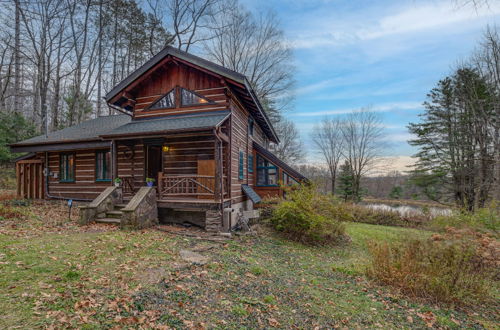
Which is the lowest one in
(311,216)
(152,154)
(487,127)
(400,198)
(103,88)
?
(400,198)

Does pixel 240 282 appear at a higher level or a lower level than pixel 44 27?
lower

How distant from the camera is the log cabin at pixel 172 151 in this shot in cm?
859

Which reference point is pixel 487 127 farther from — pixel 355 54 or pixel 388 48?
pixel 355 54

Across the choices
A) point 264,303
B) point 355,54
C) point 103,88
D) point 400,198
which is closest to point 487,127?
point 355,54

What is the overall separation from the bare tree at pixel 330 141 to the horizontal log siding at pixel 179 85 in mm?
24453

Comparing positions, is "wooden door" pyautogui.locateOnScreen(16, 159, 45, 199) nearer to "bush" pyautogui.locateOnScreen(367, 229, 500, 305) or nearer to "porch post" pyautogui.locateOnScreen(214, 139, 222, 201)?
"porch post" pyautogui.locateOnScreen(214, 139, 222, 201)

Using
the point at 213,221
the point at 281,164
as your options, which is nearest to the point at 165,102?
the point at 213,221

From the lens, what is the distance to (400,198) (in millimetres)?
34938

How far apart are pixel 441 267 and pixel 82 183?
14.9 metres

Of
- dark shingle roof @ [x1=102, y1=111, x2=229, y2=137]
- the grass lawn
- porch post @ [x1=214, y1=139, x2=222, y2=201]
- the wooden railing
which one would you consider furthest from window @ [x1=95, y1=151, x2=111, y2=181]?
porch post @ [x1=214, y1=139, x2=222, y2=201]

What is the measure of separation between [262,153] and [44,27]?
21101mm

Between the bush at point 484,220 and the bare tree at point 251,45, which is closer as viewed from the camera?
the bush at point 484,220

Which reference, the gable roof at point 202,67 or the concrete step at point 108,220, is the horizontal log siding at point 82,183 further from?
the concrete step at point 108,220

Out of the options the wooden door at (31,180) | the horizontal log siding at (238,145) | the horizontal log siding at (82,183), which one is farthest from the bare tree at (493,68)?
the wooden door at (31,180)
